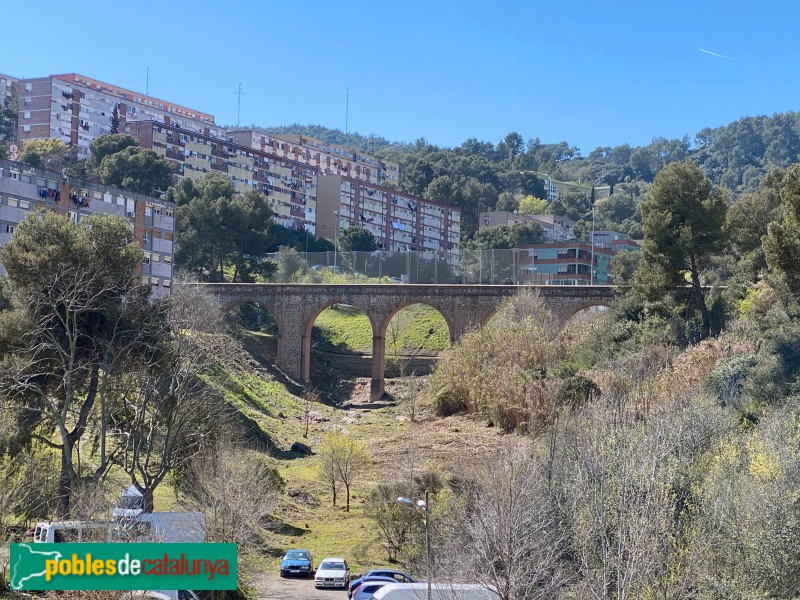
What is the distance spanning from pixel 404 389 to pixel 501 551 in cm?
3887

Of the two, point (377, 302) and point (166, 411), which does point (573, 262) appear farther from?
point (166, 411)

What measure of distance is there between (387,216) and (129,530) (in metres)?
93.2

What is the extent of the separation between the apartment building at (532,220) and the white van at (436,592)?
91.4 metres

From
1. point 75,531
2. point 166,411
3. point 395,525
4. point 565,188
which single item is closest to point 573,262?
point 395,525

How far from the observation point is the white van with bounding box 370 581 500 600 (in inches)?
828

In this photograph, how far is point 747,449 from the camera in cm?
2803

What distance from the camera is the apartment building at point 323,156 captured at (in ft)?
378

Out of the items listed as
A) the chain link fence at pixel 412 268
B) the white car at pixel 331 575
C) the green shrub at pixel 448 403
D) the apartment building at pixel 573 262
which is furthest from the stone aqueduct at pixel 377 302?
the white car at pixel 331 575

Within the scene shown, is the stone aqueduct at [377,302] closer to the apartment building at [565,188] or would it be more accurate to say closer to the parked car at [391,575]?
the parked car at [391,575]

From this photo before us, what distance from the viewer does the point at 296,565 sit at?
2723 centimetres

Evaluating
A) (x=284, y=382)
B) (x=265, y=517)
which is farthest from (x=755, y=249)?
(x=265, y=517)

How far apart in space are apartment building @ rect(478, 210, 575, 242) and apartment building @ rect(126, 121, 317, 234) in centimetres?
1840

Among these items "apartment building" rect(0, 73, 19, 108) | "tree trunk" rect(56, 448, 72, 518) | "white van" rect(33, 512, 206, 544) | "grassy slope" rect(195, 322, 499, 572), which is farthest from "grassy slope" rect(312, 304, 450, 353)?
"apartment building" rect(0, 73, 19, 108)

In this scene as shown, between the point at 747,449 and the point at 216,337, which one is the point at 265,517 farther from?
the point at 216,337
